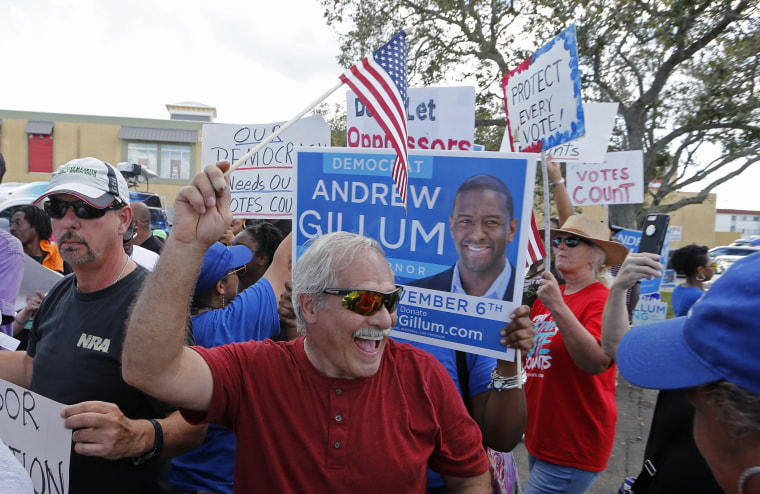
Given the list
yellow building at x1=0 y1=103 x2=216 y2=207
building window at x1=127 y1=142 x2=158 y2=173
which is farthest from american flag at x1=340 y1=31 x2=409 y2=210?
building window at x1=127 y1=142 x2=158 y2=173

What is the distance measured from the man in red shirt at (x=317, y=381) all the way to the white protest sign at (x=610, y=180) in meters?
4.60

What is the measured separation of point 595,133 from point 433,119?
6.75 feet

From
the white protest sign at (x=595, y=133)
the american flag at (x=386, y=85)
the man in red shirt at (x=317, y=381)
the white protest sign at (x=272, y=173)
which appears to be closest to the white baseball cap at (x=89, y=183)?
the man in red shirt at (x=317, y=381)

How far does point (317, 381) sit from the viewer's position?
1665 mm

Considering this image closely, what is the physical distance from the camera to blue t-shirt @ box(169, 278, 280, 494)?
2.21m

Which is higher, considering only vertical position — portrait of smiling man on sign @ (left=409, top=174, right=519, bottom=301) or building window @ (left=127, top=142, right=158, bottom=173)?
building window @ (left=127, top=142, right=158, bottom=173)

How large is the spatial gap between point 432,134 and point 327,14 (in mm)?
9925

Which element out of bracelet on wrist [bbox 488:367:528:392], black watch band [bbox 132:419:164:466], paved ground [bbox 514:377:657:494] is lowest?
paved ground [bbox 514:377:657:494]

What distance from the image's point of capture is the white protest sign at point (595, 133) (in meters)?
4.58

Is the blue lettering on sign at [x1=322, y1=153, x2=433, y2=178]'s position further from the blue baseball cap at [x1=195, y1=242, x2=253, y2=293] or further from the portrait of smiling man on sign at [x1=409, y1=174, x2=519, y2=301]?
the blue baseball cap at [x1=195, y1=242, x2=253, y2=293]

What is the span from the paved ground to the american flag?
12.1 ft

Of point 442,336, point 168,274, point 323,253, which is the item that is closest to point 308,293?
point 323,253

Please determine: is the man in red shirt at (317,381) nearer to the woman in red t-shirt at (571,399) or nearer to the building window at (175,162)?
the woman in red t-shirt at (571,399)

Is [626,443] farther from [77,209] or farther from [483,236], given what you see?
[77,209]
